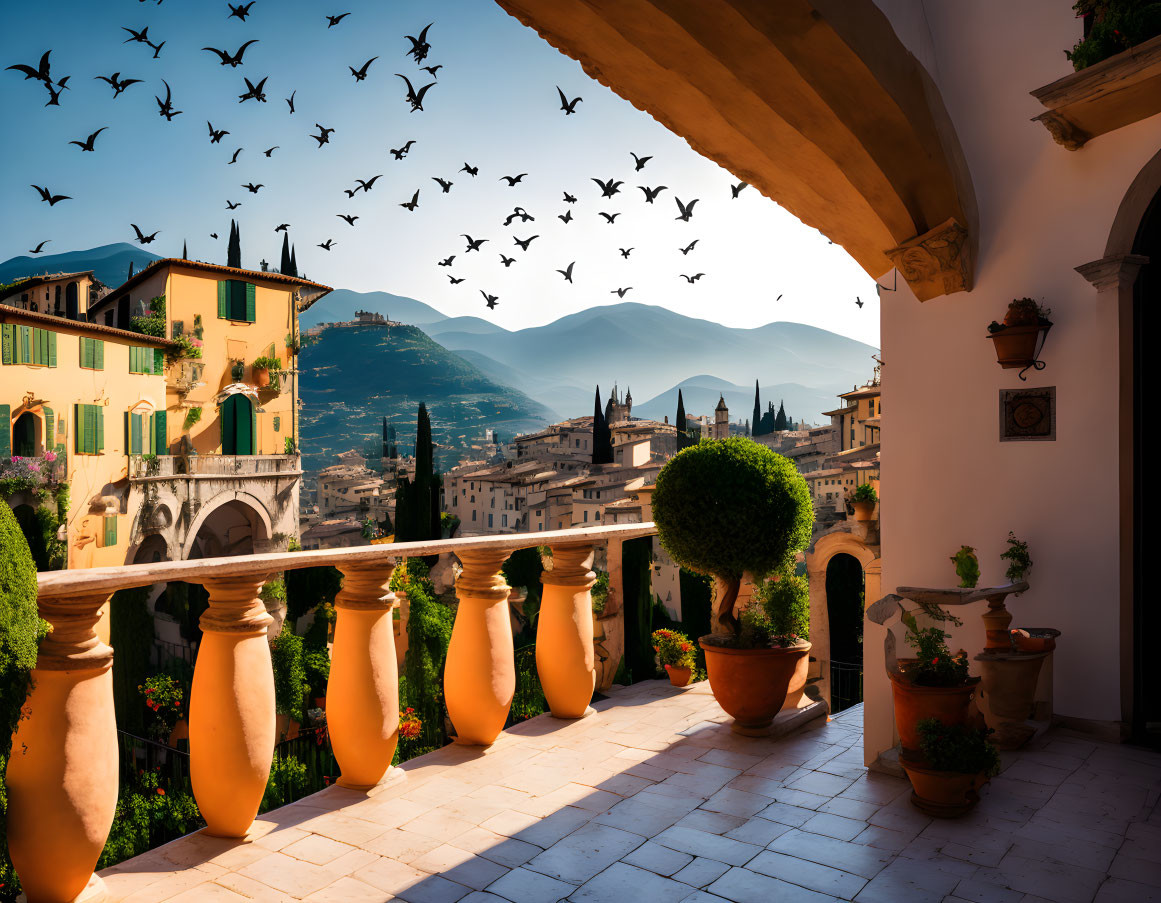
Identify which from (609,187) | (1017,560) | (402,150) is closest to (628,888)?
(1017,560)

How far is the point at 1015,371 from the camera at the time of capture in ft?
14.8

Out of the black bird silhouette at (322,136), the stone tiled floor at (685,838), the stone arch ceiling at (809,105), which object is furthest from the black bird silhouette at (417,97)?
the stone tiled floor at (685,838)

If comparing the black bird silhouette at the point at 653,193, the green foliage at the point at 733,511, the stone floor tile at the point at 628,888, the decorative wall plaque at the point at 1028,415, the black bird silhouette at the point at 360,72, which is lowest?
the stone floor tile at the point at 628,888

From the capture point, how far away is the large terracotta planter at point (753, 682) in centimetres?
508

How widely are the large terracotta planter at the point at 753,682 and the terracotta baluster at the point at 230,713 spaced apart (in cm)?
284

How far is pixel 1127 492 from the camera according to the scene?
163 inches

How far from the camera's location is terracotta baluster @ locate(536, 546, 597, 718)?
5391 mm

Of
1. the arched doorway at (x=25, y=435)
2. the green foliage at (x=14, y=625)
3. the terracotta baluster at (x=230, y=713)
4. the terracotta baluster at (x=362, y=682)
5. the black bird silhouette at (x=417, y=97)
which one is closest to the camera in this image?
the green foliage at (x=14, y=625)

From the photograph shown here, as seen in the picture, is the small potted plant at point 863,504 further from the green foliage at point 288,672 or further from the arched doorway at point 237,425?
the arched doorway at point 237,425

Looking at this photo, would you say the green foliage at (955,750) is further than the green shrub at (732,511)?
No

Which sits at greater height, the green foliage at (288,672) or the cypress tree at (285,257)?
the cypress tree at (285,257)

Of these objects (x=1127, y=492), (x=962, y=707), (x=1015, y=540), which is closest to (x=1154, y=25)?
(x=1127, y=492)

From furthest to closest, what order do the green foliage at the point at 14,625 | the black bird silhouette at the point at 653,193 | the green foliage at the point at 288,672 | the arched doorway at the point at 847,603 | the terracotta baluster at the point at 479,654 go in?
the green foliage at the point at 288,672, the arched doorway at the point at 847,603, the black bird silhouette at the point at 653,193, the terracotta baluster at the point at 479,654, the green foliage at the point at 14,625

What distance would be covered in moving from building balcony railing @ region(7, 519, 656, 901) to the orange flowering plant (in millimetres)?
1363
